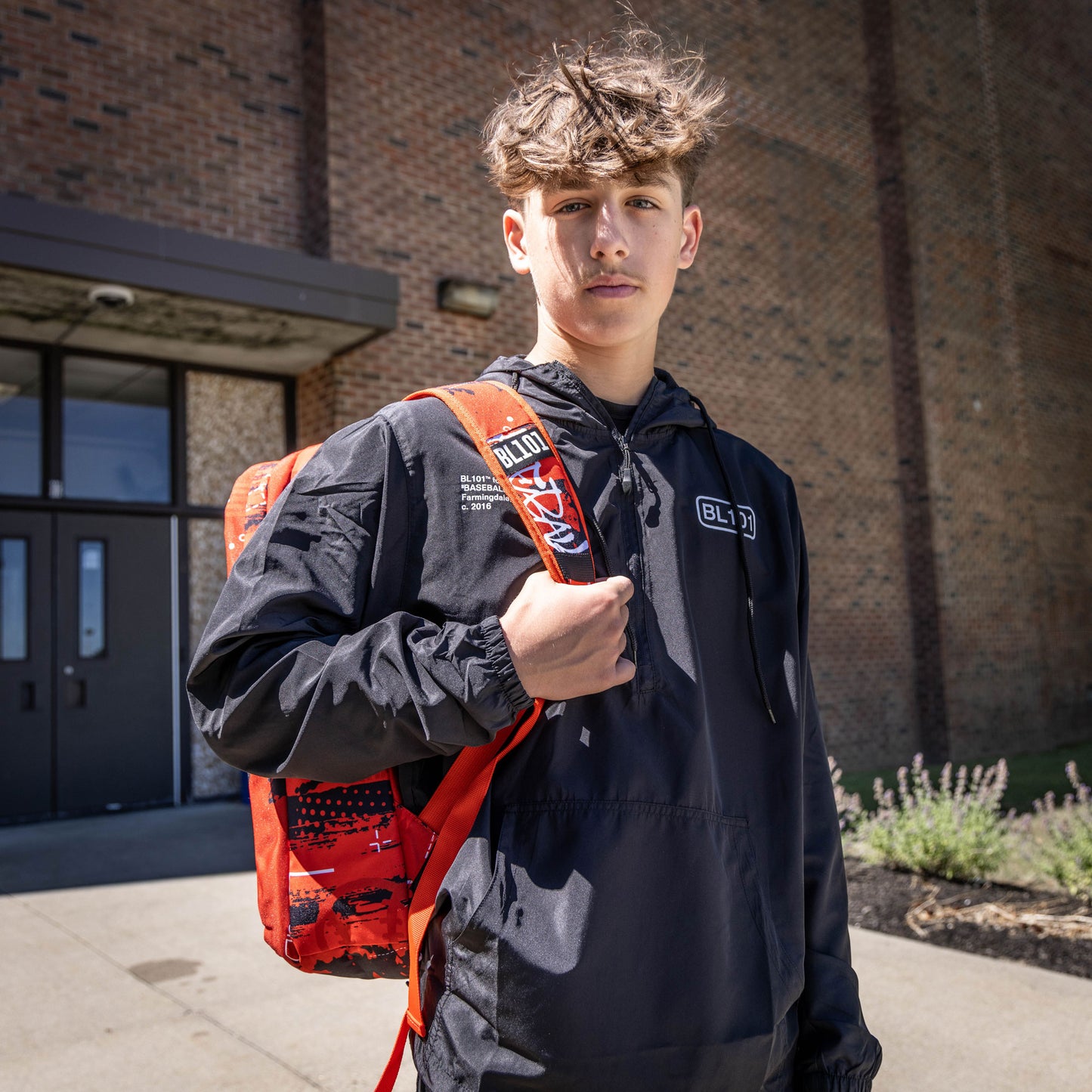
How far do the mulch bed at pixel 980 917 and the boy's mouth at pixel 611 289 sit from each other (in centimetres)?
420

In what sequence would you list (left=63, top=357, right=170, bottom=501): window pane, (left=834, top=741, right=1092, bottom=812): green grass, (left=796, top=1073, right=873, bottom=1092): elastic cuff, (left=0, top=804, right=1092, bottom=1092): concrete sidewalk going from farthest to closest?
(left=834, top=741, right=1092, bottom=812): green grass < (left=63, top=357, right=170, bottom=501): window pane < (left=0, top=804, right=1092, bottom=1092): concrete sidewalk < (left=796, top=1073, right=873, bottom=1092): elastic cuff

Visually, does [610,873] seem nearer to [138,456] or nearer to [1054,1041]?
[1054,1041]

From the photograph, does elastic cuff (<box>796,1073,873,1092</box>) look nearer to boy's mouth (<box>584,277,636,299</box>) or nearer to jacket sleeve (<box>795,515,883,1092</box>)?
jacket sleeve (<box>795,515,883,1092</box>)

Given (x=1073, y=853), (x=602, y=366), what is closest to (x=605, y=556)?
(x=602, y=366)

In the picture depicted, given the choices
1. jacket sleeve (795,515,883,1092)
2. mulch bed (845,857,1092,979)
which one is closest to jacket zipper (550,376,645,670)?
jacket sleeve (795,515,883,1092)

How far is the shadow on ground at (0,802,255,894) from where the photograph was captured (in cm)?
608

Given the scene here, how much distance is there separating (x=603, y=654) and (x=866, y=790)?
376 inches

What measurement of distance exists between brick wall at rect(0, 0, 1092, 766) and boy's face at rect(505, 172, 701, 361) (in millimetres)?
7187

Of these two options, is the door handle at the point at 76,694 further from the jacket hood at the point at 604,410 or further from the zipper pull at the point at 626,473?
the zipper pull at the point at 626,473

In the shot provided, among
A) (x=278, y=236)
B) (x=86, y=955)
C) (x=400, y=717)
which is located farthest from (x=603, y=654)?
(x=278, y=236)

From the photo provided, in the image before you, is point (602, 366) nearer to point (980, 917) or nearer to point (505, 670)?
point (505, 670)

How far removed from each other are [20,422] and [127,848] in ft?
11.9

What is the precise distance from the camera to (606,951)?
121 cm

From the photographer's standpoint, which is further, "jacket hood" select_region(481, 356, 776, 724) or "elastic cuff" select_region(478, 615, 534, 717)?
"jacket hood" select_region(481, 356, 776, 724)
